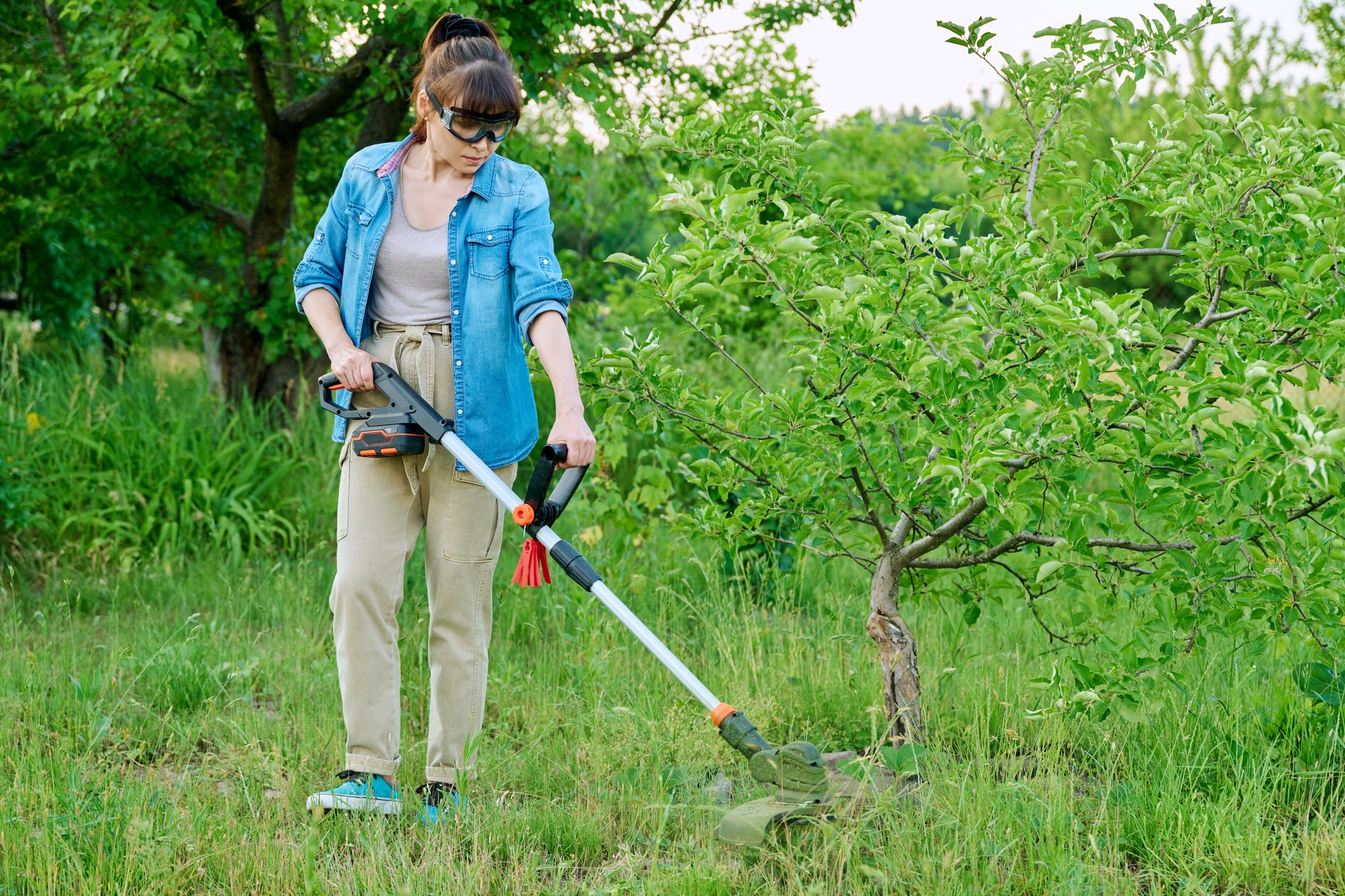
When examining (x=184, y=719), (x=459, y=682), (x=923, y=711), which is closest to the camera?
(x=459, y=682)

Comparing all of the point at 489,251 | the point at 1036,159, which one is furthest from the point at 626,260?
the point at 1036,159

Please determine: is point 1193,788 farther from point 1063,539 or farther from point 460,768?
point 460,768

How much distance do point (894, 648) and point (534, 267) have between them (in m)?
1.46

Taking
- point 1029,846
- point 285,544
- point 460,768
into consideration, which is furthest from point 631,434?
point 1029,846

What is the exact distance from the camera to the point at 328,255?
2.92 m

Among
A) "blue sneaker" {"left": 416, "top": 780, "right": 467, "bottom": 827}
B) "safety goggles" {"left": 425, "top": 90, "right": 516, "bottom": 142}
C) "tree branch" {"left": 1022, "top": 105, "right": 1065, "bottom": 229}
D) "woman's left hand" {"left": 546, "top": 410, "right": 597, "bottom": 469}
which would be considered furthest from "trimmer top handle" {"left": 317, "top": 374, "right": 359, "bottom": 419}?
"tree branch" {"left": 1022, "top": 105, "right": 1065, "bottom": 229}

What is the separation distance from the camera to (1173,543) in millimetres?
2695

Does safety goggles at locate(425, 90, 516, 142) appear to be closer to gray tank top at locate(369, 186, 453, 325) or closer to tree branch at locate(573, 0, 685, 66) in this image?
gray tank top at locate(369, 186, 453, 325)

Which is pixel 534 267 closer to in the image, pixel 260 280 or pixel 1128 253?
pixel 1128 253

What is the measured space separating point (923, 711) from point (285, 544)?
143 inches

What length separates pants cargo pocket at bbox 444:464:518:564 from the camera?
9.50ft

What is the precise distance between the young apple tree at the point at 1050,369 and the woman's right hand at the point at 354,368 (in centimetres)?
58

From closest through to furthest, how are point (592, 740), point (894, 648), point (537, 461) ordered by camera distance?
point (537, 461), point (894, 648), point (592, 740)

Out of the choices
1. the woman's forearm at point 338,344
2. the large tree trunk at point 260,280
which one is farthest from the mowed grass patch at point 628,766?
the large tree trunk at point 260,280
